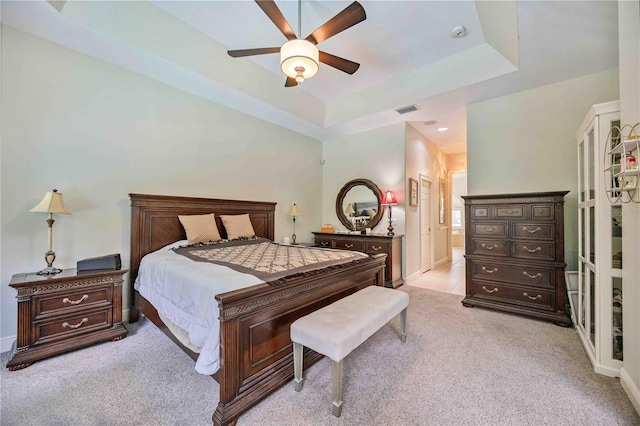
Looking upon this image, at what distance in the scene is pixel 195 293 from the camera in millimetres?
1817

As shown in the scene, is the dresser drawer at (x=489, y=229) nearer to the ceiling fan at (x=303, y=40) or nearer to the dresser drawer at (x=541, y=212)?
the dresser drawer at (x=541, y=212)

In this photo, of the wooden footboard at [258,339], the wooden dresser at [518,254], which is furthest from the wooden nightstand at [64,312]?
the wooden dresser at [518,254]

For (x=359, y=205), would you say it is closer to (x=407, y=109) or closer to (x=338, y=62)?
(x=407, y=109)

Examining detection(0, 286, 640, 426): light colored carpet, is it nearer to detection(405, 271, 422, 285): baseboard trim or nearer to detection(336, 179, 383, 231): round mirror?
detection(405, 271, 422, 285): baseboard trim

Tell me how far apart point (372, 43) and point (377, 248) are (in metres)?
3.05

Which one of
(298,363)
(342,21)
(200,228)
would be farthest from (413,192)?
(298,363)

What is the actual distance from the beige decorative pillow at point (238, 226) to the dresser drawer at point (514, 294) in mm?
3327

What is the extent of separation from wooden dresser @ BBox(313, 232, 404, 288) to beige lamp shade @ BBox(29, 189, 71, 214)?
3768 mm

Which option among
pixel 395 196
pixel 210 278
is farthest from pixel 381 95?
pixel 210 278

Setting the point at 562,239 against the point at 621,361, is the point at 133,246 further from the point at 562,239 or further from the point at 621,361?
the point at 562,239

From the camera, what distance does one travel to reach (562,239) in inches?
116

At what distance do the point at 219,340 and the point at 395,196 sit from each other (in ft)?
12.8

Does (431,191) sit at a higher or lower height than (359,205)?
higher

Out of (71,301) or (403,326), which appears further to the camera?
(403,326)
